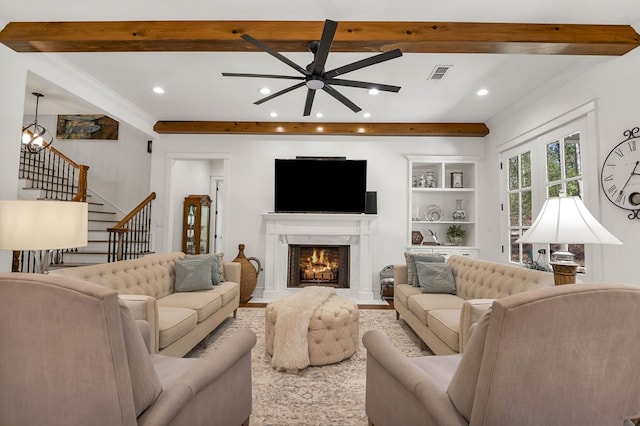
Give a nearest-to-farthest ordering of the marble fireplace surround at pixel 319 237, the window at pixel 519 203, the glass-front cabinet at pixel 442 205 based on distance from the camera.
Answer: the window at pixel 519 203, the marble fireplace surround at pixel 319 237, the glass-front cabinet at pixel 442 205

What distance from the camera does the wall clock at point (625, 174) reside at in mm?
2578

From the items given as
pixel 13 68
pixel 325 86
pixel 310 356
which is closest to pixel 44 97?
pixel 13 68

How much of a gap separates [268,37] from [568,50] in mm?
2551

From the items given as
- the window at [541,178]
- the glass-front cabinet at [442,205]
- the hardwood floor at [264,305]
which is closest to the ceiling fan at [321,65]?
the window at [541,178]

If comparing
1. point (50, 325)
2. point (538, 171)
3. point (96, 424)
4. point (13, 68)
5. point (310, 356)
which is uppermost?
point (13, 68)

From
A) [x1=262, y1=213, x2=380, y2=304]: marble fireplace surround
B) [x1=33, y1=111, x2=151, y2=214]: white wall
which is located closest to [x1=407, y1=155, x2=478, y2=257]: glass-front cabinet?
[x1=262, y1=213, x2=380, y2=304]: marble fireplace surround

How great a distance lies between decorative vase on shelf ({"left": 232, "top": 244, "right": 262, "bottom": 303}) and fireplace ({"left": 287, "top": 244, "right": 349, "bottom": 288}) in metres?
0.63

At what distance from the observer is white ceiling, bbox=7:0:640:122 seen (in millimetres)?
2432

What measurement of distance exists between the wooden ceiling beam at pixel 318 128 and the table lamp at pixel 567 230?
357cm

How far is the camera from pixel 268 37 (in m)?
2.58

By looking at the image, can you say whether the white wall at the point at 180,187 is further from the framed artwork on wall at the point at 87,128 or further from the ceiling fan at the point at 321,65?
the ceiling fan at the point at 321,65

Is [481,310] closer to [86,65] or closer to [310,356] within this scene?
[310,356]

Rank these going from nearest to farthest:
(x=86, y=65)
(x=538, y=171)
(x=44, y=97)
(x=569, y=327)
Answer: (x=569, y=327)
(x=86, y=65)
(x=538, y=171)
(x=44, y=97)

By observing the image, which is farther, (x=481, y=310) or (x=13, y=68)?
(x=13, y=68)
